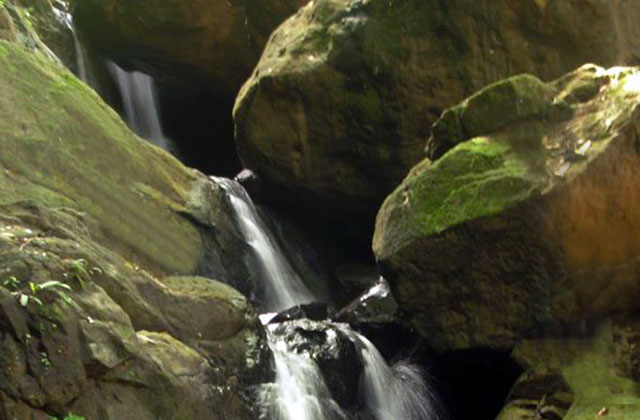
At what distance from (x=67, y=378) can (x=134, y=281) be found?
5.51 feet

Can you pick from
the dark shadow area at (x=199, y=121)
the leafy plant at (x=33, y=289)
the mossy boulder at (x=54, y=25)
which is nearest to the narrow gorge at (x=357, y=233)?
the leafy plant at (x=33, y=289)

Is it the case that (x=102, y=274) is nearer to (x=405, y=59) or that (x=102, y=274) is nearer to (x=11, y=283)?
(x=11, y=283)

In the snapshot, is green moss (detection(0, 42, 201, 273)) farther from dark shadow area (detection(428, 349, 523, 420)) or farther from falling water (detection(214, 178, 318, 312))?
→ dark shadow area (detection(428, 349, 523, 420))

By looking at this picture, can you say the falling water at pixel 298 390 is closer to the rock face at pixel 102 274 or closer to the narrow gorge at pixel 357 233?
the narrow gorge at pixel 357 233

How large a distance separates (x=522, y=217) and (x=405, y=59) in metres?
4.42

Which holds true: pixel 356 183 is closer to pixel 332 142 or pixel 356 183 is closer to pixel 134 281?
pixel 332 142

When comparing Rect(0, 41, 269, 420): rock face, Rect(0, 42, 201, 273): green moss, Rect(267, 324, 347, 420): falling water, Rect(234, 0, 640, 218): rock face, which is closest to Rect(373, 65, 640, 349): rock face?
Rect(267, 324, 347, 420): falling water

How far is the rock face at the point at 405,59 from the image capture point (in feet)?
36.6

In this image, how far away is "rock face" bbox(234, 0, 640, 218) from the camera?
36.6ft

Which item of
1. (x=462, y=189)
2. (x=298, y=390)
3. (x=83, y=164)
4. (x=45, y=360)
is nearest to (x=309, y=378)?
(x=298, y=390)

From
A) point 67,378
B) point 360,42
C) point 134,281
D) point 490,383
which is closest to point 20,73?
point 134,281

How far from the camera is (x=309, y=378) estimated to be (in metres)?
7.82

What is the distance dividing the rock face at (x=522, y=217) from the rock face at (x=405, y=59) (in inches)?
109

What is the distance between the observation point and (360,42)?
1113 centimetres
